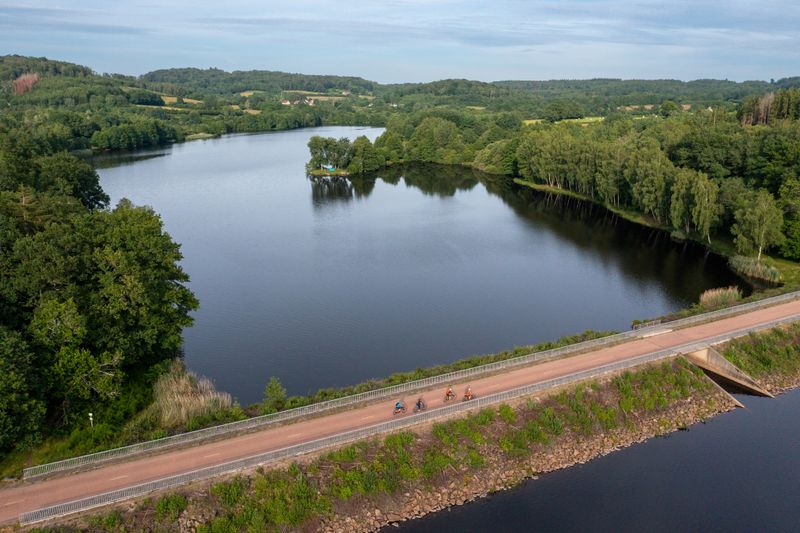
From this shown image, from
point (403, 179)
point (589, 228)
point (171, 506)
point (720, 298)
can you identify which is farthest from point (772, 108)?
point (171, 506)

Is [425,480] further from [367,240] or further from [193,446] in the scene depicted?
[367,240]

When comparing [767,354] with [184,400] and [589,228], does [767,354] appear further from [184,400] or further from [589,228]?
[589,228]

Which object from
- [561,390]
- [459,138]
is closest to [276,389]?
[561,390]

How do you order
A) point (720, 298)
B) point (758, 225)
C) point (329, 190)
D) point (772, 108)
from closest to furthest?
point (720, 298)
point (758, 225)
point (772, 108)
point (329, 190)

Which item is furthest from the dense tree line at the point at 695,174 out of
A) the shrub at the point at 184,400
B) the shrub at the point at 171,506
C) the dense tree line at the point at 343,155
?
the shrub at the point at 171,506

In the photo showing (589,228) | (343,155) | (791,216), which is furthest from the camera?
(343,155)

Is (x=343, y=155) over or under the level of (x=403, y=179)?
over

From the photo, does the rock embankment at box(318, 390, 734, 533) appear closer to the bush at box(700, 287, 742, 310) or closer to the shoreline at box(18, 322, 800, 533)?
the shoreline at box(18, 322, 800, 533)
